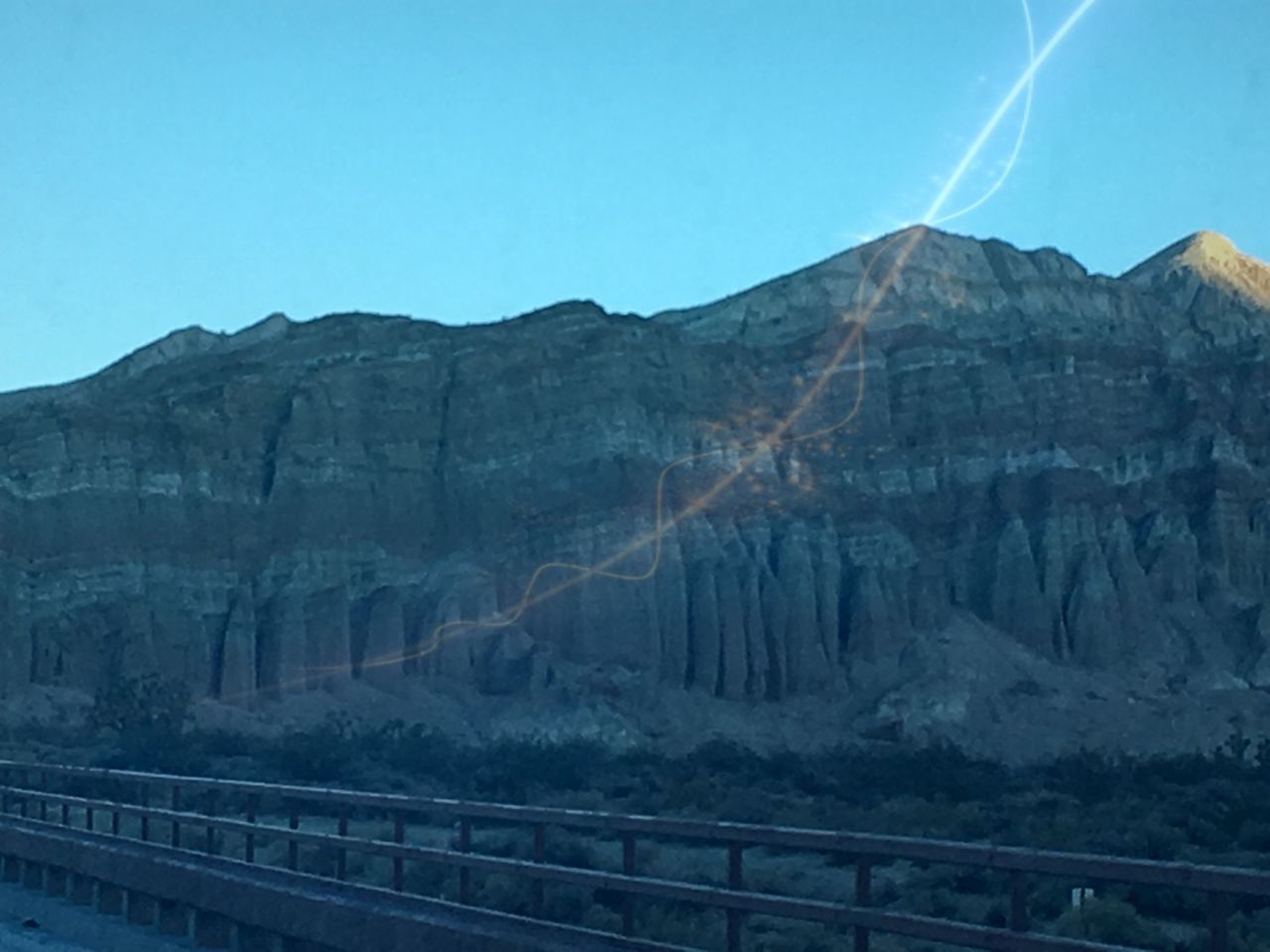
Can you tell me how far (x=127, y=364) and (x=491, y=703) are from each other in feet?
123

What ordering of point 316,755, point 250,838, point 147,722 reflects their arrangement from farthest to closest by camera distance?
point 147,722 < point 316,755 < point 250,838

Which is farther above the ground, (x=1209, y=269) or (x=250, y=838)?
(x=1209, y=269)

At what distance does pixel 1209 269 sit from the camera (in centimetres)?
8494

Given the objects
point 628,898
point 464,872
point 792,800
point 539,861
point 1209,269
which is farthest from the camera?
point 1209,269

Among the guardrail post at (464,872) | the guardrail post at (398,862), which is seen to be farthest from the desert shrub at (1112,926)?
the guardrail post at (398,862)

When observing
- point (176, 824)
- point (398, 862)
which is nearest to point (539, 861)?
point (398, 862)

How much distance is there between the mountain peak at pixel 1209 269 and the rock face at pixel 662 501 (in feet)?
27.5

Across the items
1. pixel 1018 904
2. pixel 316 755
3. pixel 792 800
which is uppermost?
pixel 1018 904

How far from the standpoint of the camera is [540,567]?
200 ft

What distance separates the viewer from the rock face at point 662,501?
59.4 metres

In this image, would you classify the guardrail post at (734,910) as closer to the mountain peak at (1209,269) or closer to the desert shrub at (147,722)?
the desert shrub at (147,722)

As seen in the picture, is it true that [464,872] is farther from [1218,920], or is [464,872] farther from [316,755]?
[316,755]

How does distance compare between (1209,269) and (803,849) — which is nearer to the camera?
(803,849)

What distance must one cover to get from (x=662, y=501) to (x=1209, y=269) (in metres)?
38.9
